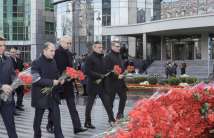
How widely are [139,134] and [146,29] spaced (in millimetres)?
50271

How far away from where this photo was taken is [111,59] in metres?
11.7

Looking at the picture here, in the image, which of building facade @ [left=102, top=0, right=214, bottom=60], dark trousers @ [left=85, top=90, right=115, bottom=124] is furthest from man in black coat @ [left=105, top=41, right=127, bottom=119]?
building facade @ [left=102, top=0, right=214, bottom=60]

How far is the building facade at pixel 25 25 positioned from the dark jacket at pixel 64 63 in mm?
72202

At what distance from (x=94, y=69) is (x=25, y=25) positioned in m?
75.0

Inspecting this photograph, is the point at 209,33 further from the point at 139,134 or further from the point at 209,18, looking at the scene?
the point at 139,134

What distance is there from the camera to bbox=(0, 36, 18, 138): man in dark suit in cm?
792

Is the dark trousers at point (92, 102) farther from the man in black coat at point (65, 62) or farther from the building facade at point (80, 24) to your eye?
the building facade at point (80, 24)

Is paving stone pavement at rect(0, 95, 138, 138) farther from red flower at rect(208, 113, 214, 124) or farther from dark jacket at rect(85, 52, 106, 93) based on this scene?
red flower at rect(208, 113, 214, 124)

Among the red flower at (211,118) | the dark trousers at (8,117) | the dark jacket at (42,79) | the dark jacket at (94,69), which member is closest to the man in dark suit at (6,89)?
the dark trousers at (8,117)

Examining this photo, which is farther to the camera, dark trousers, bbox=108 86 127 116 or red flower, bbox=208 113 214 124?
dark trousers, bbox=108 86 127 116

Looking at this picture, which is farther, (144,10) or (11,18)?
(11,18)

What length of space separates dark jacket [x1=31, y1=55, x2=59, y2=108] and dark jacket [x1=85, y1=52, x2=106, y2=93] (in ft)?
7.04

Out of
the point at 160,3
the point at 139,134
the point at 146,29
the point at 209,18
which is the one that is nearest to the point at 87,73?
the point at 139,134

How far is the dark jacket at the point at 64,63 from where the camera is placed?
1016cm
